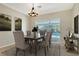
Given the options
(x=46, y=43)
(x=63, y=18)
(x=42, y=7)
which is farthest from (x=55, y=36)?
(x=42, y=7)

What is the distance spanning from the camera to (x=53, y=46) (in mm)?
2951

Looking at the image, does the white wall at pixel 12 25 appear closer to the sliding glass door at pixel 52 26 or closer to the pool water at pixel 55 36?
the sliding glass door at pixel 52 26

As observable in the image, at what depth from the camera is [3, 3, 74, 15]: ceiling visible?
267 centimetres

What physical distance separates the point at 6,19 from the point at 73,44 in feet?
6.35

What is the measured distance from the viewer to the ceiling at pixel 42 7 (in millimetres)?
2672

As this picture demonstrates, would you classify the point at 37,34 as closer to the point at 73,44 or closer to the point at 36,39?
the point at 36,39

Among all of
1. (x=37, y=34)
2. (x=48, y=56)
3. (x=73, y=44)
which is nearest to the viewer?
(x=48, y=56)

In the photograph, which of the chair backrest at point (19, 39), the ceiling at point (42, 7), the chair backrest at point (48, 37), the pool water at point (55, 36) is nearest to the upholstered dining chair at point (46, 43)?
the chair backrest at point (48, 37)

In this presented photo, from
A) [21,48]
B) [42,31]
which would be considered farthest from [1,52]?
[42,31]

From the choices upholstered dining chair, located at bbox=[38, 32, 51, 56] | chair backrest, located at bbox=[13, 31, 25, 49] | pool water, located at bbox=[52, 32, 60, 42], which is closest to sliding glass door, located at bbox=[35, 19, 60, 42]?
pool water, located at bbox=[52, 32, 60, 42]

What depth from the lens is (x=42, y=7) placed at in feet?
9.29

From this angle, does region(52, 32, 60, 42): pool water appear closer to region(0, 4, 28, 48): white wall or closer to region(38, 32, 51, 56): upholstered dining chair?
region(38, 32, 51, 56): upholstered dining chair

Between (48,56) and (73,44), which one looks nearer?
(48,56)

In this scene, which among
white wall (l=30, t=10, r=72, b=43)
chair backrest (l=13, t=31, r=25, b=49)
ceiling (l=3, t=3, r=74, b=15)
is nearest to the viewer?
ceiling (l=3, t=3, r=74, b=15)
